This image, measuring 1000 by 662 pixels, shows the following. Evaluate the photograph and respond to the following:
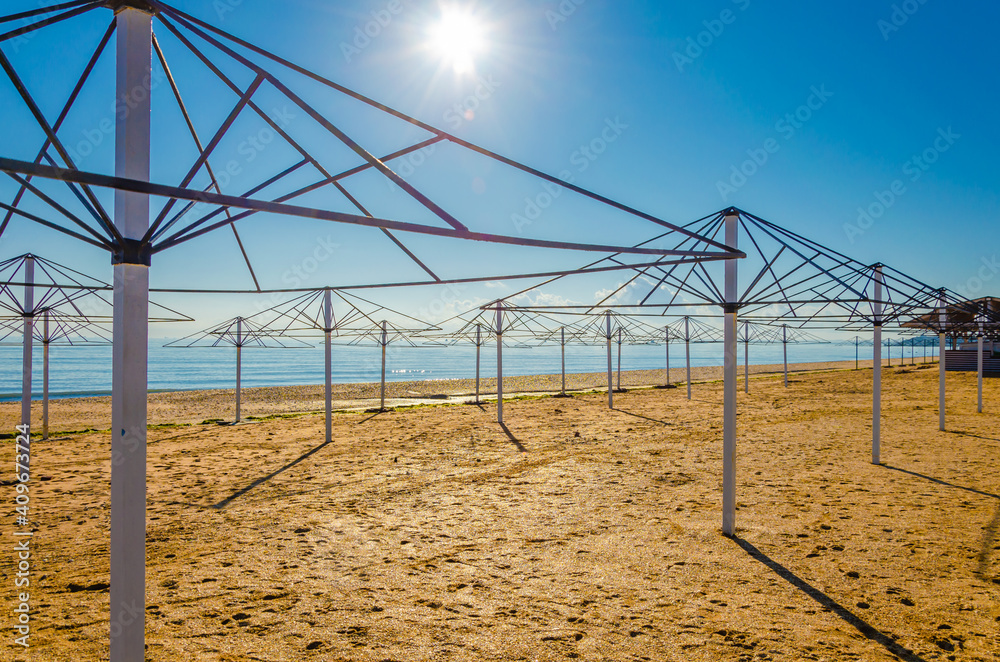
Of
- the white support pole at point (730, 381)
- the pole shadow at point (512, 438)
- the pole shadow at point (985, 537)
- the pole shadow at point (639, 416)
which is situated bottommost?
the pole shadow at point (512, 438)

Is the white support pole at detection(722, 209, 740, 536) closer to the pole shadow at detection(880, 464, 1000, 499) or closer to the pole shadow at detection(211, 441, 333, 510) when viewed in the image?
the pole shadow at detection(880, 464, 1000, 499)

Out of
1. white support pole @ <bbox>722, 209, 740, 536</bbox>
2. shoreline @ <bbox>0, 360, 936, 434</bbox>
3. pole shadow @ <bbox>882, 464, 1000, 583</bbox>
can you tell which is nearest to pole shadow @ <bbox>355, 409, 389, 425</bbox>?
shoreline @ <bbox>0, 360, 936, 434</bbox>

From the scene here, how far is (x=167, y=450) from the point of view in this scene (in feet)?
39.5

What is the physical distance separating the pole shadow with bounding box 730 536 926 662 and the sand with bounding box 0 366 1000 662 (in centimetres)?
3

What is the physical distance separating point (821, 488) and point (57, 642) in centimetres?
1057

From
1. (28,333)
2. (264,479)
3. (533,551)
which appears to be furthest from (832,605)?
(28,333)

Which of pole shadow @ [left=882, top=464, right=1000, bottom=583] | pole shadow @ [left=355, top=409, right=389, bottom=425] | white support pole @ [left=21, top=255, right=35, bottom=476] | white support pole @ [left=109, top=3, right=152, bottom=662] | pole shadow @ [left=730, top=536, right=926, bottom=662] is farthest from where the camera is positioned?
pole shadow @ [left=355, top=409, right=389, bottom=425]

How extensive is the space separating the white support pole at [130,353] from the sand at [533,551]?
215cm

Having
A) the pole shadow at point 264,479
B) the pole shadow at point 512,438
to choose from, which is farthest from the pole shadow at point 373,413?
the pole shadow at point 512,438

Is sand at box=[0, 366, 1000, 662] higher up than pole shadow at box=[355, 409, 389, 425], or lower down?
higher up

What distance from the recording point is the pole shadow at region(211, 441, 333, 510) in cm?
817

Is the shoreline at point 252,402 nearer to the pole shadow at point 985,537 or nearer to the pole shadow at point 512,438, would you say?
the pole shadow at point 512,438

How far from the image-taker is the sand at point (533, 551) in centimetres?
442

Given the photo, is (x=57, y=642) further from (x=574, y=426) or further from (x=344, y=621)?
(x=574, y=426)
